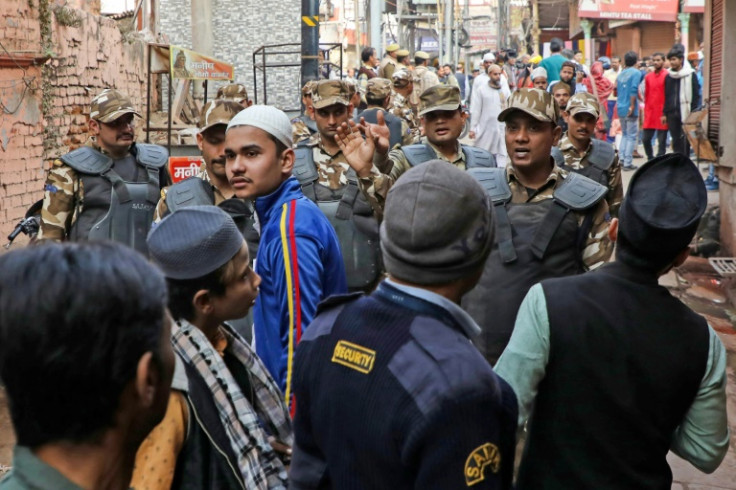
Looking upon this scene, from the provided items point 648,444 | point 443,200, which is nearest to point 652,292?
point 648,444

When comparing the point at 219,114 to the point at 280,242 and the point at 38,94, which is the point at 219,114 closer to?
the point at 280,242

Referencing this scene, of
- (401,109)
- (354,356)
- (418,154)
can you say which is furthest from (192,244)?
(401,109)

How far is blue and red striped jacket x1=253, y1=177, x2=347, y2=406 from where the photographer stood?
3.41m

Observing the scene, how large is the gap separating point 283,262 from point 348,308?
1.21 metres

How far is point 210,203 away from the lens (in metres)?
4.88

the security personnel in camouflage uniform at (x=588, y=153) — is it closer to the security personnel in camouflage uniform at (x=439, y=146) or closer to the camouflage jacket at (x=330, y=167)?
the security personnel in camouflage uniform at (x=439, y=146)

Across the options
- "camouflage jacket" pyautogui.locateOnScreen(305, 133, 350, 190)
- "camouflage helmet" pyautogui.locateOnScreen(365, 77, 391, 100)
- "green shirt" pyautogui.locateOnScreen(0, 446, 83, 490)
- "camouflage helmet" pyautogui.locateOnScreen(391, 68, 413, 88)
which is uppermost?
"camouflage helmet" pyautogui.locateOnScreen(391, 68, 413, 88)

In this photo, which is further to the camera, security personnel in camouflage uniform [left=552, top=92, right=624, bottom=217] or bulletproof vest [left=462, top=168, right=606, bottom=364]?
security personnel in camouflage uniform [left=552, top=92, right=624, bottom=217]

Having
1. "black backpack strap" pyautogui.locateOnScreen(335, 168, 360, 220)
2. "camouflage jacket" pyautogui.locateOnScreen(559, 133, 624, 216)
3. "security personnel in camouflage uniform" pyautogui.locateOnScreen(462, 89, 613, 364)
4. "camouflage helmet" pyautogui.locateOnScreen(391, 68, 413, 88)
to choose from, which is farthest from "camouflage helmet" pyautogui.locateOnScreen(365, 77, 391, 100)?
"security personnel in camouflage uniform" pyautogui.locateOnScreen(462, 89, 613, 364)

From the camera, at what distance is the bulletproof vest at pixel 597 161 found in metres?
6.88

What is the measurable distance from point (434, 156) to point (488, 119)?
28.9 feet

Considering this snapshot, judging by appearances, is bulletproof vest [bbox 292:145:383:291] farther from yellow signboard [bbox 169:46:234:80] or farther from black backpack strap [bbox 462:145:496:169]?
yellow signboard [bbox 169:46:234:80]

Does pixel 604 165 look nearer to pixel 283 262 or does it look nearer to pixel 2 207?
pixel 283 262

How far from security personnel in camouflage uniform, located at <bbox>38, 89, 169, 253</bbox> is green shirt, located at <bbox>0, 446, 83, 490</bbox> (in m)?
4.39
